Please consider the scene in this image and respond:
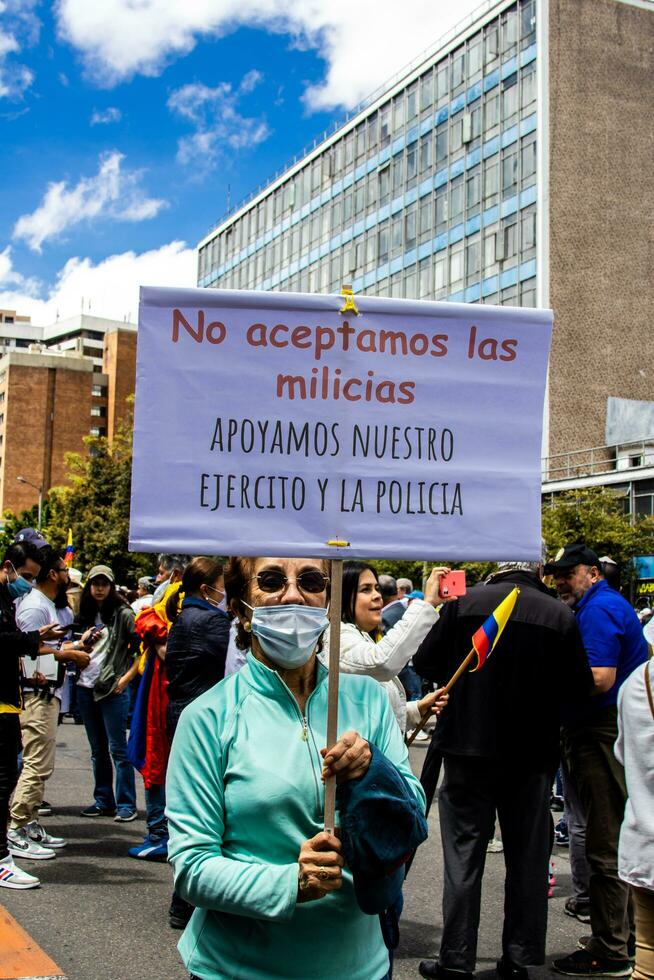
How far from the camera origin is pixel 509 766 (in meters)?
5.00

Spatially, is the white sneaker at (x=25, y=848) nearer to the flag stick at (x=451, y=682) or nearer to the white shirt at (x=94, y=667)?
the white shirt at (x=94, y=667)

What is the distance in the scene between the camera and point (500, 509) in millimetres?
2969

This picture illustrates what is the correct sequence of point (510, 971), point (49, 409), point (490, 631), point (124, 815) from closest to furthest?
point (490, 631), point (510, 971), point (124, 815), point (49, 409)

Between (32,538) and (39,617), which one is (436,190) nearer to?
(32,538)

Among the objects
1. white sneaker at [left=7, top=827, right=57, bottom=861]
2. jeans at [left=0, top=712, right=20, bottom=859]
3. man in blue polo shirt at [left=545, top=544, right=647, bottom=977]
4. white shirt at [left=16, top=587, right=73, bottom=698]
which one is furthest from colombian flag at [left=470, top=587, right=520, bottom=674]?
white sneaker at [left=7, top=827, right=57, bottom=861]

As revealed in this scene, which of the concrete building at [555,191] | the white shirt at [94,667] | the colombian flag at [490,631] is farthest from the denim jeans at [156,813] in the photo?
the concrete building at [555,191]

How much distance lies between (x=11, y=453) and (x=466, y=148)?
7083cm

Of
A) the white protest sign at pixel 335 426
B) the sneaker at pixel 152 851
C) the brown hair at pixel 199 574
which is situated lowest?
the sneaker at pixel 152 851

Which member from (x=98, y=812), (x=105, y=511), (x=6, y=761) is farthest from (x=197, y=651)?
(x=105, y=511)

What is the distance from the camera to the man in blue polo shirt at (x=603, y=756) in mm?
5301

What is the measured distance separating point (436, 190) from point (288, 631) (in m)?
53.7

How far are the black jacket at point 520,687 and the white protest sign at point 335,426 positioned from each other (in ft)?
7.15

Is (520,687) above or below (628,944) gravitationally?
above

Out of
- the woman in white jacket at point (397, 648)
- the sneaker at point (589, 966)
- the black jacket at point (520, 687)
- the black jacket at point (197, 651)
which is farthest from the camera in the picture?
the black jacket at point (197, 651)
